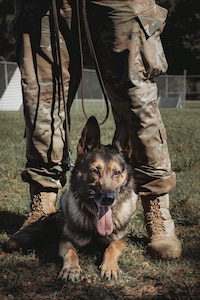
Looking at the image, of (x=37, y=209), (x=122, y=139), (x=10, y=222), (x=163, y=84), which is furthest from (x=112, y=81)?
(x=163, y=84)

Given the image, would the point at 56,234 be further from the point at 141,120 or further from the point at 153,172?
the point at 141,120

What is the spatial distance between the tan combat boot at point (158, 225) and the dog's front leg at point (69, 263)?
0.49 metres

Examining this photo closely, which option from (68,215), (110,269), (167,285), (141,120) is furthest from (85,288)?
(141,120)

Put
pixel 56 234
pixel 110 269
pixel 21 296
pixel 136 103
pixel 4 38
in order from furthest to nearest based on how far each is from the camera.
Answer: pixel 4 38
pixel 56 234
pixel 136 103
pixel 110 269
pixel 21 296

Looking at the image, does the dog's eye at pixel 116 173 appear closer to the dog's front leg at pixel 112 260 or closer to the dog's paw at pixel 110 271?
the dog's front leg at pixel 112 260

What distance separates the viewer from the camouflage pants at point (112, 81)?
2561 mm

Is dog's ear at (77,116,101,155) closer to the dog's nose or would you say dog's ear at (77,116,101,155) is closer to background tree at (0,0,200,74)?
the dog's nose

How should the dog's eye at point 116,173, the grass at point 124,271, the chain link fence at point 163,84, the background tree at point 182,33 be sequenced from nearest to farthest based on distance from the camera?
the grass at point 124,271 → the dog's eye at point 116,173 → the chain link fence at point 163,84 → the background tree at point 182,33

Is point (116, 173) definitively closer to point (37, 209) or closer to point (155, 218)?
point (155, 218)

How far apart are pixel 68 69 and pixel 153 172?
2.82 ft

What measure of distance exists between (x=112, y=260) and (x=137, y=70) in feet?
3.67

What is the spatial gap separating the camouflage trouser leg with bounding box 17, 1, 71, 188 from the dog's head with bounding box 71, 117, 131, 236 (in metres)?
0.17

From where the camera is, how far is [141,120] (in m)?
2.64

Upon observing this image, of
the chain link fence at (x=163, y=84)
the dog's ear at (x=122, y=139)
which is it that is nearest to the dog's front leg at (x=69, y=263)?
the dog's ear at (x=122, y=139)
